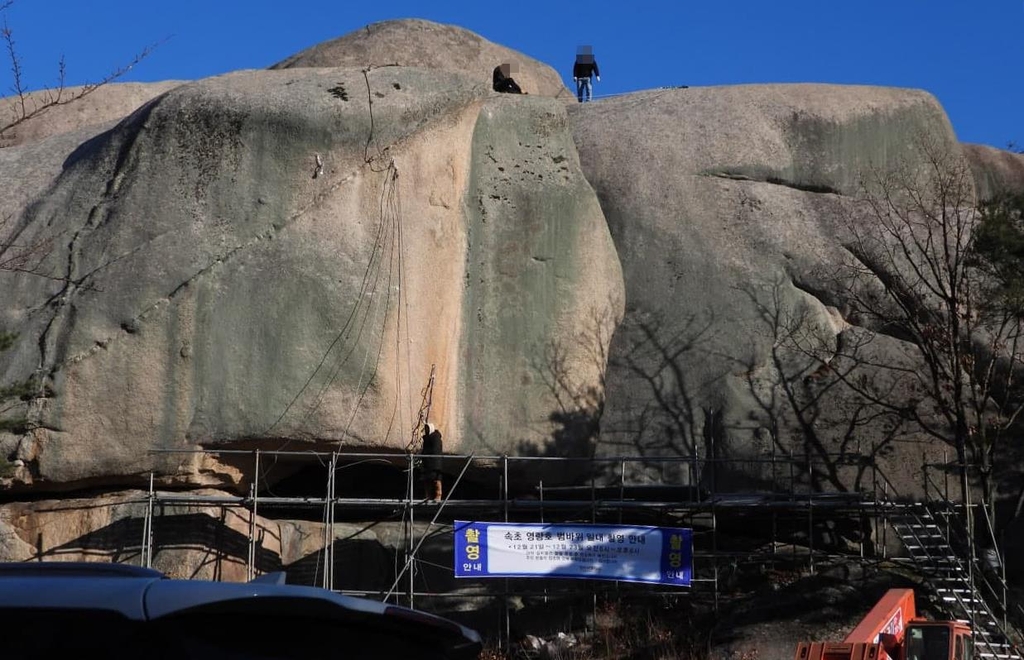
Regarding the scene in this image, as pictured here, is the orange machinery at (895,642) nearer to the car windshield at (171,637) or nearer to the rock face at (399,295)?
the rock face at (399,295)

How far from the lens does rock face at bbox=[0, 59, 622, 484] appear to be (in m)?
16.5

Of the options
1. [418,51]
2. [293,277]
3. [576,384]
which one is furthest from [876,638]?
[418,51]

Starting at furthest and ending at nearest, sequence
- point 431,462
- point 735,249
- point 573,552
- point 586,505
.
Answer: point 735,249
point 431,462
point 586,505
point 573,552

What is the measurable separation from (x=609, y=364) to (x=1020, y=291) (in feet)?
18.8

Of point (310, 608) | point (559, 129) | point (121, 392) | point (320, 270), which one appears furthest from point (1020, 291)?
point (310, 608)

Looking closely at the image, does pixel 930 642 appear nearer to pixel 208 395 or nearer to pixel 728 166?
pixel 208 395

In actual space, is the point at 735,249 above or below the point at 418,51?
below

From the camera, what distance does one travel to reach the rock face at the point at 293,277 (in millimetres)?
16516

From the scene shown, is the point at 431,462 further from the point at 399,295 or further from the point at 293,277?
the point at 293,277

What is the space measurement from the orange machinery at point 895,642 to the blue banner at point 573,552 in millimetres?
3446

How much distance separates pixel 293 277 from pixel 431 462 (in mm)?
2957

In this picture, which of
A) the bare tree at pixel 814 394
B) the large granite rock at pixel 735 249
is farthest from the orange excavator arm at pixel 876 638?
the large granite rock at pixel 735 249

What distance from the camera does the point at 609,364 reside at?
19.5m

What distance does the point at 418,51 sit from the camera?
1040 inches
